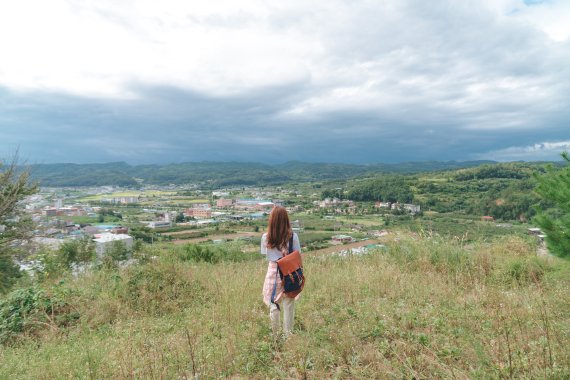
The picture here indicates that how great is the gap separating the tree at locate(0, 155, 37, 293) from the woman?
8.34 meters

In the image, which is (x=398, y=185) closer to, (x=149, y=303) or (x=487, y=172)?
(x=487, y=172)

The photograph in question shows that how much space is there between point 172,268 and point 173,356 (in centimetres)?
360

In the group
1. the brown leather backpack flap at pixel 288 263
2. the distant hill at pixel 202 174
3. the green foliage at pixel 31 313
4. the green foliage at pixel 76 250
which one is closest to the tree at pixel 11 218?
the green foliage at pixel 76 250

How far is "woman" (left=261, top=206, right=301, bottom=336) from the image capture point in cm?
468

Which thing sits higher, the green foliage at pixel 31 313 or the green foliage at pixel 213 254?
the green foliage at pixel 31 313

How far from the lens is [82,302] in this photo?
21.5 feet

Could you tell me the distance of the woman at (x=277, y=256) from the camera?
4680 millimetres

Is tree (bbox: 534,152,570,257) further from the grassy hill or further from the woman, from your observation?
the woman

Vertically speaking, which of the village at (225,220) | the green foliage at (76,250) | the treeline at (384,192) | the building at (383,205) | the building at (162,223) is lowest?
the building at (162,223)

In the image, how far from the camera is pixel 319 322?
4973 millimetres

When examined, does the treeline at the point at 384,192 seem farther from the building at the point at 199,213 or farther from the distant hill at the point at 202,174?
the distant hill at the point at 202,174

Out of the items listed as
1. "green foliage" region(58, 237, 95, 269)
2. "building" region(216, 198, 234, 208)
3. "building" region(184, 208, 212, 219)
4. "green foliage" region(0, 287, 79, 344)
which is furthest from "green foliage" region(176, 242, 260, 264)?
"building" region(216, 198, 234, 208)

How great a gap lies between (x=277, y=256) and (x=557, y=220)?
4.72m

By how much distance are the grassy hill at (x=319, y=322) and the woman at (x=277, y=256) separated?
0.31 m
